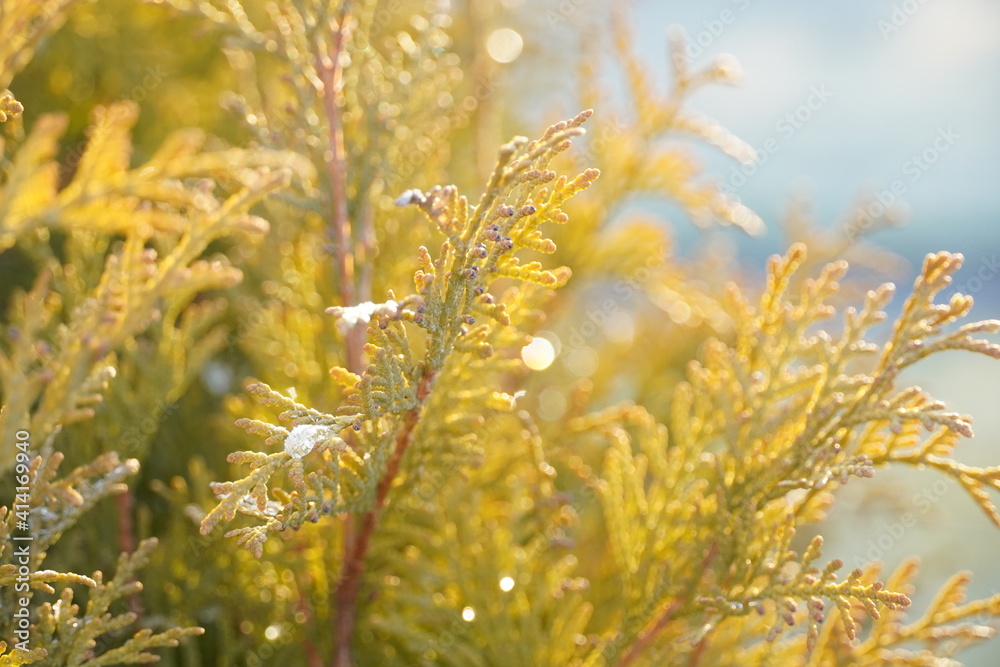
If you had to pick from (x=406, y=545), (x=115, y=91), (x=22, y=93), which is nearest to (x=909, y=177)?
(x=406, y=545)

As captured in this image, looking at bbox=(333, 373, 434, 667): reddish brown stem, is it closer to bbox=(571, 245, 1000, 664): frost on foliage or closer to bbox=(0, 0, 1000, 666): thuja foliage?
bbox=(0, 0, 1000, 666): thuja foliage

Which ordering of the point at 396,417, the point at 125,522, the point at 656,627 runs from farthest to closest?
the point at 125,522, the point at 656,627, the point at 396,417

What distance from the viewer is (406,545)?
72.0 inches

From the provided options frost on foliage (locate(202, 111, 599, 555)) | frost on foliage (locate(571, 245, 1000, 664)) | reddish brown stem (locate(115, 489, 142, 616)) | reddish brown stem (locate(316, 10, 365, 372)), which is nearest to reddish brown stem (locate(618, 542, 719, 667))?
frost on foliage (locate(571, 245, 1000, 664))

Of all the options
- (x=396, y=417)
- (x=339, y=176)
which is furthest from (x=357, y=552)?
(x=339, y=176)

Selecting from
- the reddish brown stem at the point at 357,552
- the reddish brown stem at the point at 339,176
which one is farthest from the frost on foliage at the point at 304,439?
the reddish brown stem at the point at 339,176

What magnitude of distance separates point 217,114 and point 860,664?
2649 mm

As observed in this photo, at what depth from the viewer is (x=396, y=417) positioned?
1.29 meters

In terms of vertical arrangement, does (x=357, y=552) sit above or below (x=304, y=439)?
below

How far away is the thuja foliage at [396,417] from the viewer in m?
1.11

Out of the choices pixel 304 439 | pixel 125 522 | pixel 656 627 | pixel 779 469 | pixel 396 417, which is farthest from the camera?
pixel 125 522

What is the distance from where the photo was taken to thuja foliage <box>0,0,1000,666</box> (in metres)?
1.11

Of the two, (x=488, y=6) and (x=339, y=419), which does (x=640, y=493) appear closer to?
(x=339, y=419)

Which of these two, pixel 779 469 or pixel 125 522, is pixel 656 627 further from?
pixel 125 522
